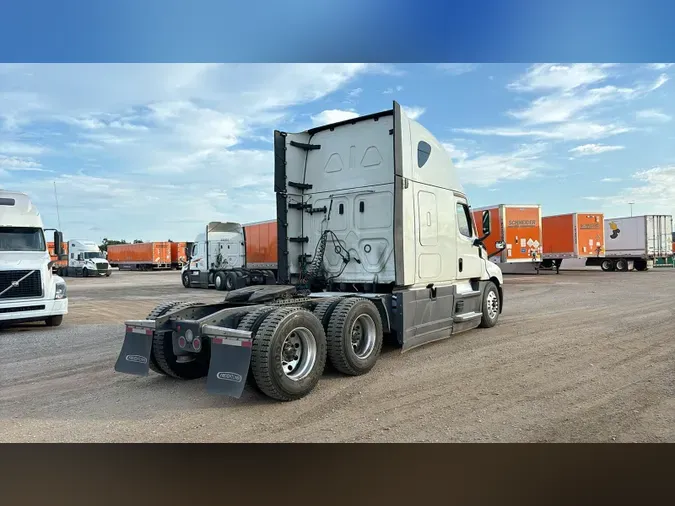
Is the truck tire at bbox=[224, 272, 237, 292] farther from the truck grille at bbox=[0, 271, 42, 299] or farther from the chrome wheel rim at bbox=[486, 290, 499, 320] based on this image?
the chrome wheel rim at bbox=[486, 290, 499, 320]

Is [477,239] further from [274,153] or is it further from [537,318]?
[274,153]

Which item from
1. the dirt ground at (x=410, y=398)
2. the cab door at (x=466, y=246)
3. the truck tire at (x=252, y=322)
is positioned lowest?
the dirt ground at (x=410, y=398)

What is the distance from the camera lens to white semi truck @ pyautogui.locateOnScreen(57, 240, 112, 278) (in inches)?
1538

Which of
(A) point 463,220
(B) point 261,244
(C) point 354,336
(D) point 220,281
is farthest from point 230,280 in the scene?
(C) point 354,336

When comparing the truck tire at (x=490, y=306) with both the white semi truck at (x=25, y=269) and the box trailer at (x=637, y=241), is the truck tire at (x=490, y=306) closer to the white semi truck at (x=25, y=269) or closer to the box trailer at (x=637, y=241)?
the white semi truck at (x=25, y=269)

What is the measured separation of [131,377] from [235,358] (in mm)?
2309

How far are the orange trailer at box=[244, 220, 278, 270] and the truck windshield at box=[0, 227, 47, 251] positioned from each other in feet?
37.0

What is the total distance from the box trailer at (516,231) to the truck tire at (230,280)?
39.1ft

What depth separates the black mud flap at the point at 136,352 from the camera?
228 inches

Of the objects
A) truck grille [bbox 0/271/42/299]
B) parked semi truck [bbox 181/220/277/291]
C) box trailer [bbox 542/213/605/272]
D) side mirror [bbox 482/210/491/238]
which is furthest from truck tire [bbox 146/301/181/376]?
box trailer [bbox 542/213/605/272]

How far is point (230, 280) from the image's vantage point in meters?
22.4

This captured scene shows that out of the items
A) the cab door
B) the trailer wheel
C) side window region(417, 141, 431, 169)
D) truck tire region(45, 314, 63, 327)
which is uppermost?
side window region(417, 141, 431, 169)

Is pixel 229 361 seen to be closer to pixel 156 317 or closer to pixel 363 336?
pixel 156 317

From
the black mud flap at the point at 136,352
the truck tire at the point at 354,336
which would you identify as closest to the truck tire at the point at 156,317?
the black mud flap at the point at 136,352
